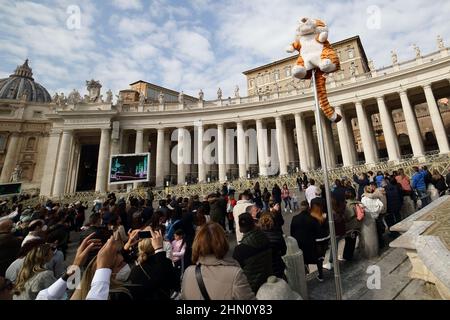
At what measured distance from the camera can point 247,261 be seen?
10.5 feet

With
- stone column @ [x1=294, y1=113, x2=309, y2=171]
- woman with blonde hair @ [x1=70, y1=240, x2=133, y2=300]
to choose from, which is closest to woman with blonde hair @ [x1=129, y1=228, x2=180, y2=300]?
woman with blonde hair @ [x1=70, y1=240, x2=133, y2=300]

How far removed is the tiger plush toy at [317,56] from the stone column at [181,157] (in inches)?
1170

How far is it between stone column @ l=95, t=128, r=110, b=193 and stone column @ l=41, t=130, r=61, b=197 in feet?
20.8

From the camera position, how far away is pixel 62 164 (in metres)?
32.0

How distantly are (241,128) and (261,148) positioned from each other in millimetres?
4569

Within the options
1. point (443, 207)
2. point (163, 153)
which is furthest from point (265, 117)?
point (443, 207)

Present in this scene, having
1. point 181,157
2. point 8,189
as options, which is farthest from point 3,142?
point 181,157

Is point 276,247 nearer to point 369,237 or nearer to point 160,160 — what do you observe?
Answer: point 369,237

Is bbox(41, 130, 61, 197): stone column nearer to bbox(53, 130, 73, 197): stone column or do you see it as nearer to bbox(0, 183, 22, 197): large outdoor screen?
bbox(53, 130, 73, 197): stone column

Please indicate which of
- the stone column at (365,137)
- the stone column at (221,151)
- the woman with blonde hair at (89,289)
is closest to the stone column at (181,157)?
the stone column at (221,151)

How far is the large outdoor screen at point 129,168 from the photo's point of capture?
24.1 meters
